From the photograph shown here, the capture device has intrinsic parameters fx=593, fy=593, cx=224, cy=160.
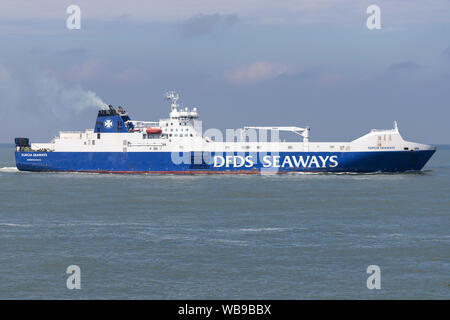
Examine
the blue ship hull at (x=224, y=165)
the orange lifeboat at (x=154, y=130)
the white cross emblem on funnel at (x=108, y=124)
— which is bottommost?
the blue ship hull at (x=224, y=165)

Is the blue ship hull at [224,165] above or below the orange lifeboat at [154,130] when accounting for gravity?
below

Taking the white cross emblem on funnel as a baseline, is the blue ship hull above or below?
below

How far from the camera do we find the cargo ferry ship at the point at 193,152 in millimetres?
67125

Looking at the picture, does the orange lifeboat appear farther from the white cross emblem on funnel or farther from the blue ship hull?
the white cross emblem on funnel

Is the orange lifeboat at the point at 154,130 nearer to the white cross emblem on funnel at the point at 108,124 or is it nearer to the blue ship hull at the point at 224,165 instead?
the blue ship hull at the point at 224,165

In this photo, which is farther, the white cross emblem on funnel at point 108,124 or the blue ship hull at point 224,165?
the white cross emblem on funnel at point 108,124

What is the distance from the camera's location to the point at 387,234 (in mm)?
33875

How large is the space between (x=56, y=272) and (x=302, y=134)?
47.9m

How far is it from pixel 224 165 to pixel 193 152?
3946 millimetres

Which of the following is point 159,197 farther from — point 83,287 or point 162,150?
point 83,287

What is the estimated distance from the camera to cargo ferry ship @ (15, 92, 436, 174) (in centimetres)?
6712

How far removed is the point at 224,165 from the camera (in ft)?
226

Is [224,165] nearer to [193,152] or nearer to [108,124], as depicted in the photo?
[193,152]
